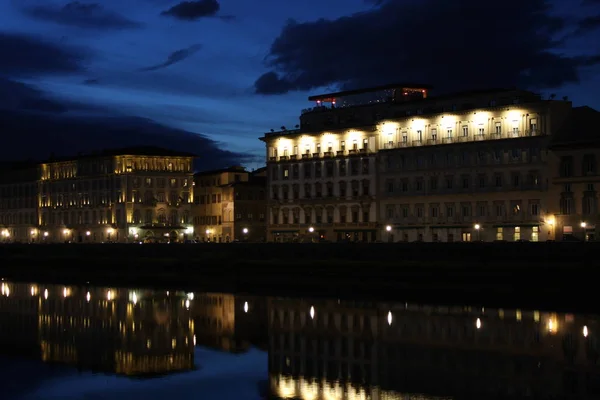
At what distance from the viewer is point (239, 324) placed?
55.1 meters

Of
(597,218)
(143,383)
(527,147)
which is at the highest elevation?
(527,147)

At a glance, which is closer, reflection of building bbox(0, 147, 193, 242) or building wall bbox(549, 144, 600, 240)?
building wall bbox(549, 144, 600, 240)

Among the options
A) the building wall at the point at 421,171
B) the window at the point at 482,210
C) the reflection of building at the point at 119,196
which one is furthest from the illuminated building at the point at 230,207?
the window at the point at 482,210

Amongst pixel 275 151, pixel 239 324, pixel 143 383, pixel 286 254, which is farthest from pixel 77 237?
pixel 143 383

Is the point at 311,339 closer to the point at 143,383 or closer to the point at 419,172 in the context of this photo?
the point at 143,383

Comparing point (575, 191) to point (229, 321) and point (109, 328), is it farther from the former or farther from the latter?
point (109, 328)

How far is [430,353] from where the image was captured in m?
43.3

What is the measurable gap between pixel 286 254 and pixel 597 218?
89.0 ft

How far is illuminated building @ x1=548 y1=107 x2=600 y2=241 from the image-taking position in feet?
285

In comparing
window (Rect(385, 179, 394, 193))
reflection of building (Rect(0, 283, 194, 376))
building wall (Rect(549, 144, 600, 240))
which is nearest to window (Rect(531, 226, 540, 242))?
building wall (Rect(549, 144, 600, 240))

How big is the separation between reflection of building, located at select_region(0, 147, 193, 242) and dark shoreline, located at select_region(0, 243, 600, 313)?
87.4 feet

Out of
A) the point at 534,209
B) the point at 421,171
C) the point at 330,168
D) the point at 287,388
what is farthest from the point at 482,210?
the point at 287,388

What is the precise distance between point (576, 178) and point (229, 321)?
43017 mm

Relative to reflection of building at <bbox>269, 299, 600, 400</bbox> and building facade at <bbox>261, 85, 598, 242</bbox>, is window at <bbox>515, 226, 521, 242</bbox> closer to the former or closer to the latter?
building facade at <bbox>261, 85, 598, 242</bbox>
